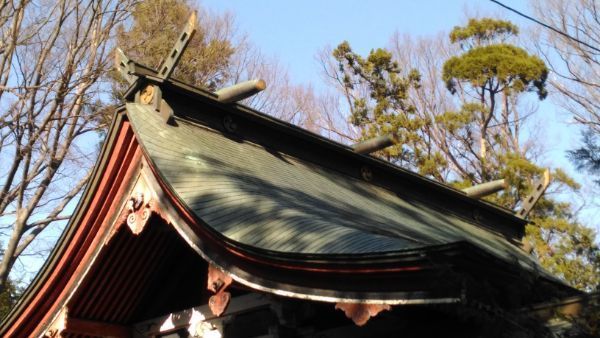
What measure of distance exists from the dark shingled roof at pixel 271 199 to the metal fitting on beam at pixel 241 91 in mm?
321

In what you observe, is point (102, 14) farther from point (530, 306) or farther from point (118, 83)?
point (530, 306)

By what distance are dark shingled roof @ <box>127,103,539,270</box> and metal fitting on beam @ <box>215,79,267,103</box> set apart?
1.05 feet

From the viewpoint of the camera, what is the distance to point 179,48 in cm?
568

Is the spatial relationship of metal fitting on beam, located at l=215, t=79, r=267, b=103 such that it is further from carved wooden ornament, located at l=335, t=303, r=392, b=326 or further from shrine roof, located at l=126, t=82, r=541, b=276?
carved wooden ornament, located at l=335, t=303, r=392, b=326

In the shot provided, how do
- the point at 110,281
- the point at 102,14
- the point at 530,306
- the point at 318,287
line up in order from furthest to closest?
the point at 102,14 < the point at 110,281 < the point at 318,287 < the point at 530,306

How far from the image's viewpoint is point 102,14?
46.6 ft

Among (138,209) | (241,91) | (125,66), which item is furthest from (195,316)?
(125,66)

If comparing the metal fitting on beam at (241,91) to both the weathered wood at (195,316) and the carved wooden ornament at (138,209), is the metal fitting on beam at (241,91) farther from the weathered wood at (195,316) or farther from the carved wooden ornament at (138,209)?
the weathered wood at (195,316)

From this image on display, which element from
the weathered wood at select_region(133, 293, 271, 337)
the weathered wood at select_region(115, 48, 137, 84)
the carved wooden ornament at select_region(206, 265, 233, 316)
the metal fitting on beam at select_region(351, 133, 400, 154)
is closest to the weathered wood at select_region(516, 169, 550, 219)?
the metal fitting on beam at select_region(351, 133, 400, 154)

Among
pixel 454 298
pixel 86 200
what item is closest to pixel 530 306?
pixel 454 298

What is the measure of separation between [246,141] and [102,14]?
8.64 metres

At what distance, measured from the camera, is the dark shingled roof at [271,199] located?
407 cm

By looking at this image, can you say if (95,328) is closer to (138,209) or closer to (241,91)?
(138,209)


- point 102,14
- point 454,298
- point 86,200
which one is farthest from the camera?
point 102,14
